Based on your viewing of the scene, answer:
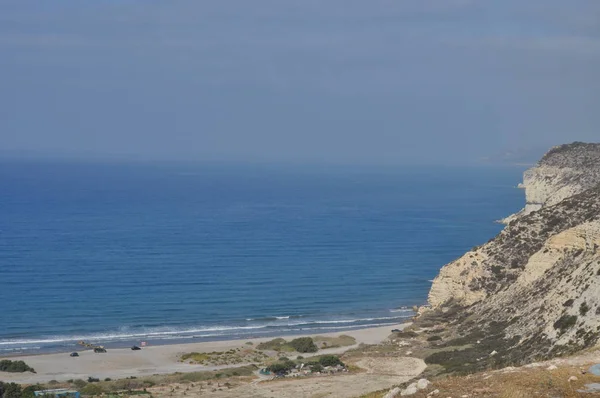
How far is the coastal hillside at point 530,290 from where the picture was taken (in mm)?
38125

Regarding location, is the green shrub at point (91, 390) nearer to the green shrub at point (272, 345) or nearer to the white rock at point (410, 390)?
the green shrub at point (272, 345)

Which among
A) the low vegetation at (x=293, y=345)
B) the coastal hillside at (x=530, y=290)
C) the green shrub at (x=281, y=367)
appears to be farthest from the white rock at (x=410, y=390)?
the low vegetation at (x=293, y=345)

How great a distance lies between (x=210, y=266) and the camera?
308 ft

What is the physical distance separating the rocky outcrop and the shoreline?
52145 millimetres

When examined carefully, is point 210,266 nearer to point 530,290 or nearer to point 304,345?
point 304,345

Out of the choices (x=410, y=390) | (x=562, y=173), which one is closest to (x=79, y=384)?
(x=410, y=390)

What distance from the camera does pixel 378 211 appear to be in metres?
161

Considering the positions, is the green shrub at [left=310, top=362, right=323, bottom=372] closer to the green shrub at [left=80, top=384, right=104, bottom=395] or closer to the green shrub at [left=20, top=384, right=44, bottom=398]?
the green shrub at [left=80, top=384, right=104, bottom=395]

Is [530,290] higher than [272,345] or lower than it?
higher

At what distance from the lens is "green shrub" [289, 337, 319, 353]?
180 feet

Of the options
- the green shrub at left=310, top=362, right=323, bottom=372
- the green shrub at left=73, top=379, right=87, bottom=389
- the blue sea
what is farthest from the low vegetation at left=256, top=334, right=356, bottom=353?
the green shrub at left=73, top=379, right=87, bottom=389

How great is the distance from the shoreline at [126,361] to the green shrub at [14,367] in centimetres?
54

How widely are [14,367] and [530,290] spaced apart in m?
31.8

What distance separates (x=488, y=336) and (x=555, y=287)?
489 centimetres
